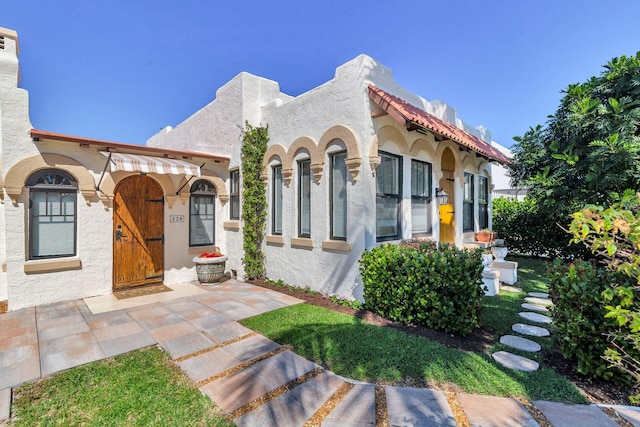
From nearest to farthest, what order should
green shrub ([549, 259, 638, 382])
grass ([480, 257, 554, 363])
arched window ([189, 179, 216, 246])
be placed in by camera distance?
green shrub ([549, 259, 638, 382]) → grass ([480, 257, 554, 363]) → arched window ([189, 179, 216, 246])

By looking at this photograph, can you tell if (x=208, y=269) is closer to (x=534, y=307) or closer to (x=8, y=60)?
(x=8, y=60)

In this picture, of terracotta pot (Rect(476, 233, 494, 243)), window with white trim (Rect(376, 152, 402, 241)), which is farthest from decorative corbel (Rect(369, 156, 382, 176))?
terracotta pot (Rect(476, 233, 494, 243))

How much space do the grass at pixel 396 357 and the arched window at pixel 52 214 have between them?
17.0ft

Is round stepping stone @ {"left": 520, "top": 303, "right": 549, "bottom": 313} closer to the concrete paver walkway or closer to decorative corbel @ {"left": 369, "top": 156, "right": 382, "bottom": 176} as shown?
the concrete paver walkway

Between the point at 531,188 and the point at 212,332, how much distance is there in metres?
8.91

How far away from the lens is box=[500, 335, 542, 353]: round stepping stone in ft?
14.3

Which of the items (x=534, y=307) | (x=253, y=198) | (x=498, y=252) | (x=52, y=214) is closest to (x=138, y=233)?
(x=52, y=214)

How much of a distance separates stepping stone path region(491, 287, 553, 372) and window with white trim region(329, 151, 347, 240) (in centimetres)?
365

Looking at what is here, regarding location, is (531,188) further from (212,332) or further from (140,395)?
(140,395)

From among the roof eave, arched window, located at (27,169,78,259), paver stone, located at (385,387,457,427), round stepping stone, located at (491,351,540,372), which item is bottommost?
round stepping stone, located at (491,351,540,372)

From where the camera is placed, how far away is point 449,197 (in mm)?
9195

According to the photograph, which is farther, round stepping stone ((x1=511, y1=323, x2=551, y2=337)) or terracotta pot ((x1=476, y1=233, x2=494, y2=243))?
terracotta pot ((x1=476, y1=233, x2=494, y2=243))

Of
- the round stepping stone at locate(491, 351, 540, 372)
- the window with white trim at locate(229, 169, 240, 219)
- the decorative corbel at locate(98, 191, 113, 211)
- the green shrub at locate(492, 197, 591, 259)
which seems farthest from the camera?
the green shrub at locate(492, 197, 591, 259)

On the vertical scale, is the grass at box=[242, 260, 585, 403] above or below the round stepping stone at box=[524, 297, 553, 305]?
above
